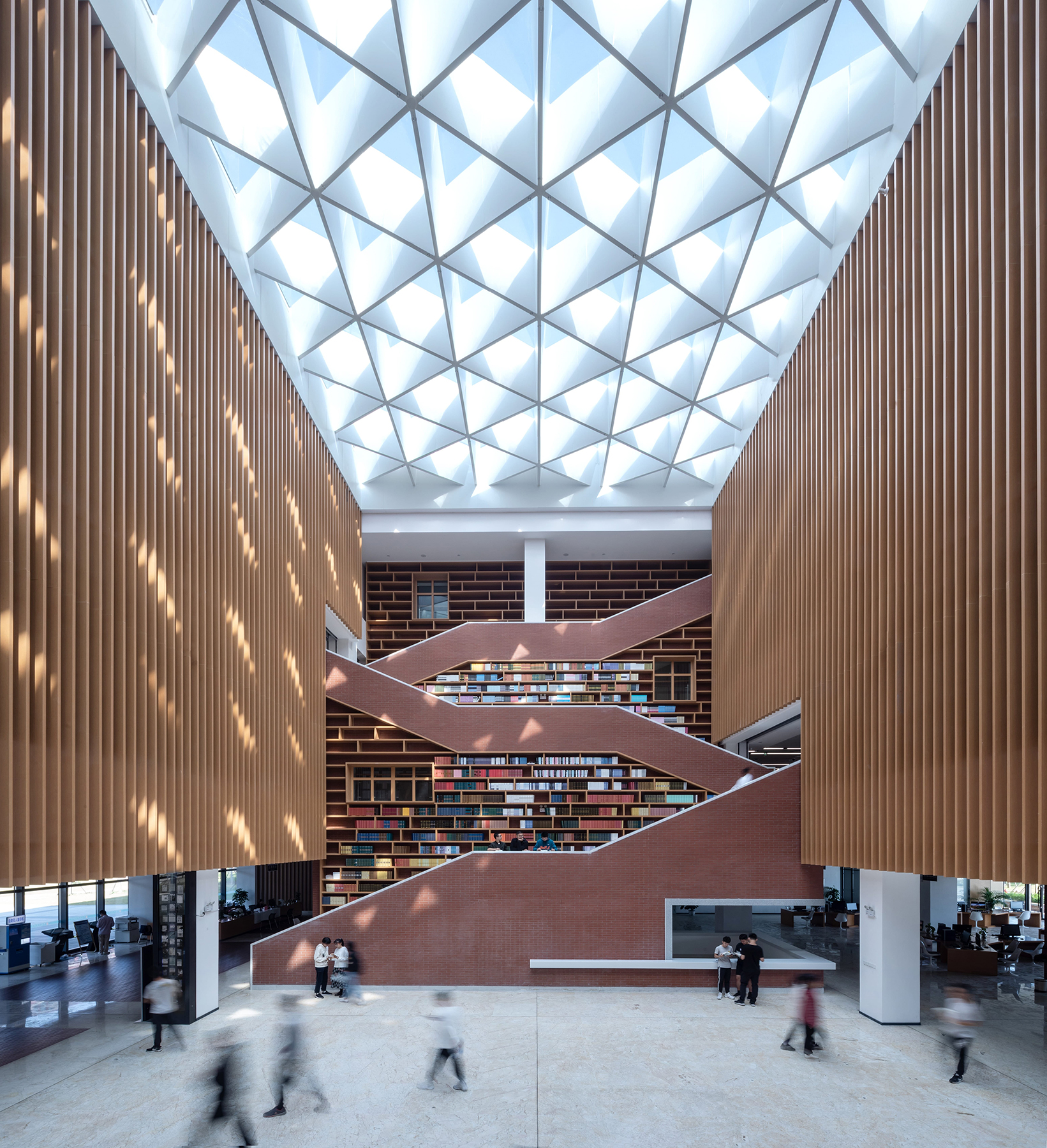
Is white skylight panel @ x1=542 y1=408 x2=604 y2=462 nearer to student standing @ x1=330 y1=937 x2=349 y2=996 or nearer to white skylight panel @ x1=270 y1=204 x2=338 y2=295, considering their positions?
white skylight panel @ x1=270 y1=204 x2=338 y2=295

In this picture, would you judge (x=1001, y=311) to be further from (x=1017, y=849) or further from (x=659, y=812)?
(x=659, y=812)

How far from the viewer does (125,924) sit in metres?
23.5

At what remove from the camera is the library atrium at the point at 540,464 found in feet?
28.3

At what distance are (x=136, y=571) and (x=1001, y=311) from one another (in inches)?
364

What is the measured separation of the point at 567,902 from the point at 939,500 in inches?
432

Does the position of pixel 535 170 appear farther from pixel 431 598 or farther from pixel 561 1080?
pixel 431 598

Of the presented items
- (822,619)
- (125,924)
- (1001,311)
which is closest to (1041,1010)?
(822,619)

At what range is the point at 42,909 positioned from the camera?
118 ft

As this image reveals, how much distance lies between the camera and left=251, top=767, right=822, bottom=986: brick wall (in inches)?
686

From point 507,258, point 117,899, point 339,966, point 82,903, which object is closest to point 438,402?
point 507,258

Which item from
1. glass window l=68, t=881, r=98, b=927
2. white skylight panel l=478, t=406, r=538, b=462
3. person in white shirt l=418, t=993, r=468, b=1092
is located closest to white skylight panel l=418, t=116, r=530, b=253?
white skylight panel l=478, t=406, r=538, b=462

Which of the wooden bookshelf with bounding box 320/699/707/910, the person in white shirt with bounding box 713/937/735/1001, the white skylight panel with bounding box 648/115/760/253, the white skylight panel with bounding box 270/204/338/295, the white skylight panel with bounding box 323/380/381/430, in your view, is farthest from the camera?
the wooden bookshelf with bounding box 320/699/707/910

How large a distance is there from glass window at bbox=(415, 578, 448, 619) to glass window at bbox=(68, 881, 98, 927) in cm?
1321

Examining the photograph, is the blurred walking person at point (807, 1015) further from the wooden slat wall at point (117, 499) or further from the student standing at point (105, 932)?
the student standing at point (105, 932)
